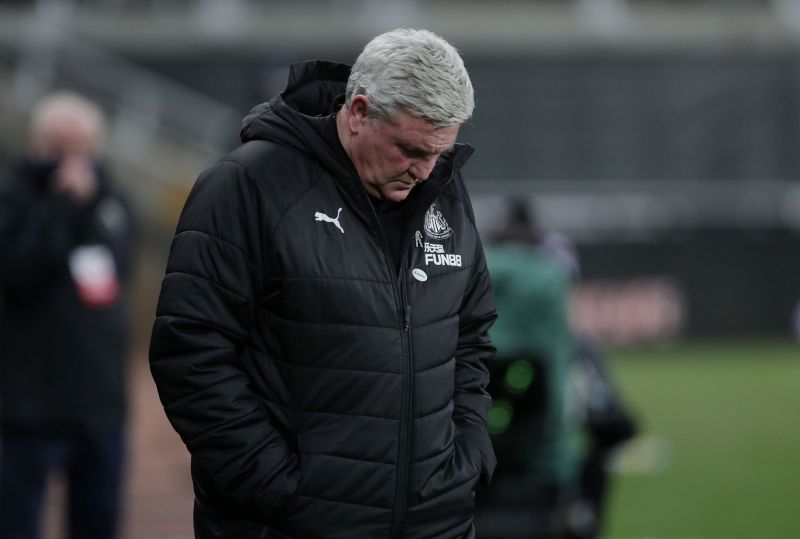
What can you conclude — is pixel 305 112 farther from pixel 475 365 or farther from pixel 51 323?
pixel 51 323

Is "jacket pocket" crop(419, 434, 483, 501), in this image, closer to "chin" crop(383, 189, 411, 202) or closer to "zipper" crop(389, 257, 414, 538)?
"zipper" crop(389, 257, 414, 538)

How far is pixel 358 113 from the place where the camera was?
10.8 feet

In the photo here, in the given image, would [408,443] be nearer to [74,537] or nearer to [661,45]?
[74,537]

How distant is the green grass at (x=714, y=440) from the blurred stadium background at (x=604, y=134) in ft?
0.24

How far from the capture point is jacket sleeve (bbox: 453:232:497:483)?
3562 millimetres

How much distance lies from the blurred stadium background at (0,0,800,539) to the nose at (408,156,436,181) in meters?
9.30

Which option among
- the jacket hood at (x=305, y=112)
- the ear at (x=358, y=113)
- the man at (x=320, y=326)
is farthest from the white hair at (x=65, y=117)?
the ear at (x=358, y=113)

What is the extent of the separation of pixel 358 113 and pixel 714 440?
9.52 meters

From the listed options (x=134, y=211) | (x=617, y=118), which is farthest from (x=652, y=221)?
(x=134, y=211)

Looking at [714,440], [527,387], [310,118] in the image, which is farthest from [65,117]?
[714,440]

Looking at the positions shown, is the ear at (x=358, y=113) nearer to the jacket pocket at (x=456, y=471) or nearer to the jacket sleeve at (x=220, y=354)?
the jacket sleeve at (x=220, y=354)

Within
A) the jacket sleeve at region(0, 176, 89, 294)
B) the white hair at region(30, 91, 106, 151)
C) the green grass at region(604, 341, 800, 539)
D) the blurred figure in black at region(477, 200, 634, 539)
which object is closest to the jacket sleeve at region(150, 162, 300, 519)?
the blurred figure in black at region(477, 200, 634, 539)

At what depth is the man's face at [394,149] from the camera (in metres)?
3.22

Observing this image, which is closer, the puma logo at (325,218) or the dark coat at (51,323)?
the puma logo at (325,218)
